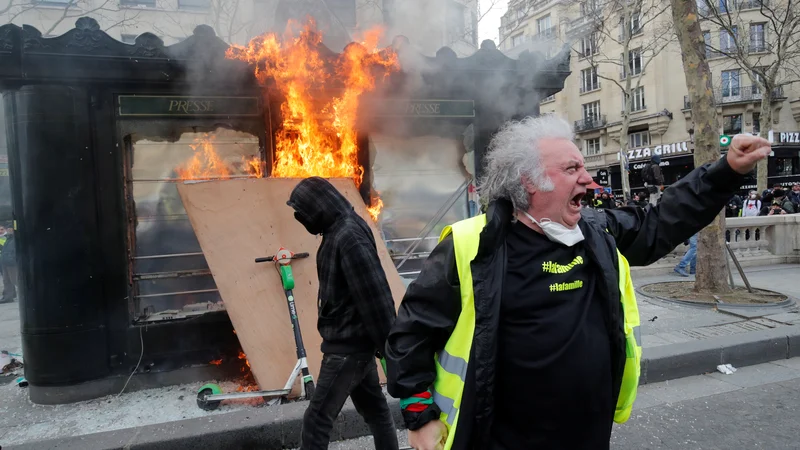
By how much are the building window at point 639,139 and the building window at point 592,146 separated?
2.56 m

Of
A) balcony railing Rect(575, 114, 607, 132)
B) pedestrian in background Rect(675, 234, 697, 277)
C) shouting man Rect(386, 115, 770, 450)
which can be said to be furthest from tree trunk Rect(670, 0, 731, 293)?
balcony railing Rect(575, 114, 607, 132)

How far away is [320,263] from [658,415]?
10.3 feet

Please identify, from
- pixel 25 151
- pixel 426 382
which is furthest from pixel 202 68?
pixel 426 382

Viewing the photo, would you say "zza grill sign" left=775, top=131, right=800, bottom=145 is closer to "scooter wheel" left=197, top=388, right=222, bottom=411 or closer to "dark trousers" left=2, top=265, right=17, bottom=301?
"scooter wheel" left=197, top=388, right=222, bottom=411

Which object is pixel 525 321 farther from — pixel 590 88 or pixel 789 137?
pixel 590 88

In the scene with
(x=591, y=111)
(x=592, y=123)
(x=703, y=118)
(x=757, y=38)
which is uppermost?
(x=757, y=38)

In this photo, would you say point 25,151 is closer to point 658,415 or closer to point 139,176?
point 139,176

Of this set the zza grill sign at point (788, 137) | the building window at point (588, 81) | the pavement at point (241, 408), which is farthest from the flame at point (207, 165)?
the building window at point (588, 81)

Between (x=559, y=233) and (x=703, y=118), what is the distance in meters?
7.19

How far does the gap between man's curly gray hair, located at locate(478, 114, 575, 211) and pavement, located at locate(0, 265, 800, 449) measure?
261cm

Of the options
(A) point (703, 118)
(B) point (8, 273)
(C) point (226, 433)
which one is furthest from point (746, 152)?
(B) point (8, 273)

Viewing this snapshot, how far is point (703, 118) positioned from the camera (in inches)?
297

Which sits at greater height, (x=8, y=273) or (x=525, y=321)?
(x=525, y=321)

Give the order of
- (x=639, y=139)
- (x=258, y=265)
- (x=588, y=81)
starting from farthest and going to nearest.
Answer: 1. (x=588, y=81)
2. (x=639, y=139)
3. (x=258, y=265)
